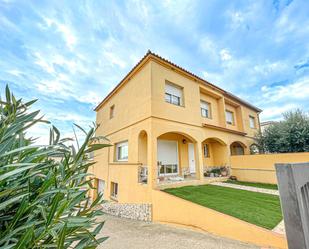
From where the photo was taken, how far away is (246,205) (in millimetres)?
6473

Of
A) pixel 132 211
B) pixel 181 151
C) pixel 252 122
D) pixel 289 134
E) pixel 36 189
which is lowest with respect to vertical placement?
pixel 132 211

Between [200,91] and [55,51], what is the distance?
10663mm

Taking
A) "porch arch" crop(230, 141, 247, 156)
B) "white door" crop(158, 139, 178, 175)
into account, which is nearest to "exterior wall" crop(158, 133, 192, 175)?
"white door" crop(158, 139, 178, 175)

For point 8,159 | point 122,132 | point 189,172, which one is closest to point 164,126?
point 122,132

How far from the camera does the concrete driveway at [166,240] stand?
4738mm

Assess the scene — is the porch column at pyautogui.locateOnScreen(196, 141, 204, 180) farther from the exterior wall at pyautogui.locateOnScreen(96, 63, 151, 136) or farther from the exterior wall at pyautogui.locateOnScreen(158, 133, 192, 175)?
the exterior wall at pyautogui.locateOnScreen(96, 63, 151, 136)

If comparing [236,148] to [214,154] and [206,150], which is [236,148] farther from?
[206,150]

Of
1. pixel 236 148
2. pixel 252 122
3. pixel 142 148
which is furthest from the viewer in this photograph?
pixel 252 122

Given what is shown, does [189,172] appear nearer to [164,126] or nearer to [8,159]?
[164,126]

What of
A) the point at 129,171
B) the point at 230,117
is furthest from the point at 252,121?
the point at 129,171

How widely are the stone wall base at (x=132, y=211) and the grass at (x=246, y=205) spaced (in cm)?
171

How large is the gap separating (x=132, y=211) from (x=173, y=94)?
8.10 meters

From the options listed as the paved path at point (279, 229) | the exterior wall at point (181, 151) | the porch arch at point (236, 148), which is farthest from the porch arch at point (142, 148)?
the porch arch at point (236, 148)

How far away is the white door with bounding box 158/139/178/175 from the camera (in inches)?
432
